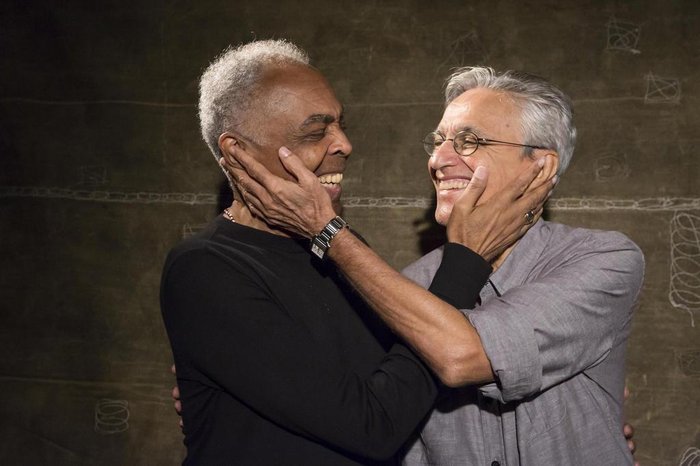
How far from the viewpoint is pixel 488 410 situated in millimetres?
2191

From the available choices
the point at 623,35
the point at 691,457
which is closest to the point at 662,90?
the point at 623,35

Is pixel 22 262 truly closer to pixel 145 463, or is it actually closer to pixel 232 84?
pixel 145 463

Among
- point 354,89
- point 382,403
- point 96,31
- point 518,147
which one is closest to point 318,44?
point 354,89

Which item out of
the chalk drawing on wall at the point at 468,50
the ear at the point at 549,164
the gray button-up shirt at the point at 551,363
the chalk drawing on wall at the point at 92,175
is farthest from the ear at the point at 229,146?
the chalk drawing on wall at the point at 92,175

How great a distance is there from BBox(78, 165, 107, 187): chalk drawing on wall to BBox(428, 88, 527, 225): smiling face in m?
1.58

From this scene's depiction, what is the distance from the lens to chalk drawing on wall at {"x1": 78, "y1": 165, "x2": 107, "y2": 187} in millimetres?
3406

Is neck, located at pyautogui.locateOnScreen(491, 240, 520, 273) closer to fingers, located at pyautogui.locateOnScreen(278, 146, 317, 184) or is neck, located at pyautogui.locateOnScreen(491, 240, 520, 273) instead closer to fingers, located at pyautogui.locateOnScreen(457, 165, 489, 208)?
fingers, located at pyautogui.locateOnScreen(457, 165, 489, 208)

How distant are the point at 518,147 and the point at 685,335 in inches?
45.7

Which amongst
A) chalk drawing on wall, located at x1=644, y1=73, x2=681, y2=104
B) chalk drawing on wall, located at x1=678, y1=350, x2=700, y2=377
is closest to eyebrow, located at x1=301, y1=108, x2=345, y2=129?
chalk drawing on wall, located at x1=644, y1=73, x2=681, y2=104

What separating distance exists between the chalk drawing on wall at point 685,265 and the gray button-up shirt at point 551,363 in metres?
0.89

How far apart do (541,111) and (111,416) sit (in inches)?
87.1

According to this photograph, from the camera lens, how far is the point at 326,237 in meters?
2.04

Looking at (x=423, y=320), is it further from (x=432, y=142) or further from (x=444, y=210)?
(x=432, y=142)

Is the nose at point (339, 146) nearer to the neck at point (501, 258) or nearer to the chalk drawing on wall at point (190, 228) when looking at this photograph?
the neck at point (501, 258)
